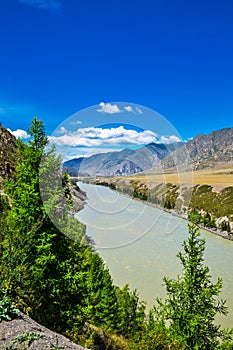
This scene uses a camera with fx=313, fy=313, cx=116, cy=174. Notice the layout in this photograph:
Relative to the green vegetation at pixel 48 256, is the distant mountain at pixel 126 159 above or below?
above

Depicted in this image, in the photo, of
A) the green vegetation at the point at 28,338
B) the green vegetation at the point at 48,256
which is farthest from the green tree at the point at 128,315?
the green vegetation at the point at 28,338

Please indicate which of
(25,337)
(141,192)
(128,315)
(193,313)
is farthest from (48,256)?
(141,192)

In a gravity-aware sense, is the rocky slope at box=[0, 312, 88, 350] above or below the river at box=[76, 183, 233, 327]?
above

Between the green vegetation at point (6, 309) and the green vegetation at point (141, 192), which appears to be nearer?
the green vegetation at point (6, 309)

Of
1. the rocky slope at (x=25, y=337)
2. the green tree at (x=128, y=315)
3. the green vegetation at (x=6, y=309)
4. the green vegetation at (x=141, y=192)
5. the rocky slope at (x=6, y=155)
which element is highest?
the rocky slope at (x=6, y=155)

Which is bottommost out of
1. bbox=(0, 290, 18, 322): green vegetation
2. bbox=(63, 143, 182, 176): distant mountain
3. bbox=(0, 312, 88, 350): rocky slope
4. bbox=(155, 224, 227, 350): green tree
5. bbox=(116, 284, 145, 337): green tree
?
bbox=(116, 284, 145, 337): green tree

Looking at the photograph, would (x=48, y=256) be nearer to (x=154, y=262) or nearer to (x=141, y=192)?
(x=141, y=192)

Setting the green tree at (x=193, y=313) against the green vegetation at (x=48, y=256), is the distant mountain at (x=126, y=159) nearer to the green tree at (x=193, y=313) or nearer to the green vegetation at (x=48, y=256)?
the green vegetation at (x=48, y=256)

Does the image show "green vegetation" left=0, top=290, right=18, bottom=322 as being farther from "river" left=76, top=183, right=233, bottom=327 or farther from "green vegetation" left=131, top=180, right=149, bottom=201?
"river" left=76, top=183, right=233, bottom=327

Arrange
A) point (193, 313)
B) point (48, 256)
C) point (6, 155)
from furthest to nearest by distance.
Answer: point (6, 155)
point (193, 313)
point (48, 256)

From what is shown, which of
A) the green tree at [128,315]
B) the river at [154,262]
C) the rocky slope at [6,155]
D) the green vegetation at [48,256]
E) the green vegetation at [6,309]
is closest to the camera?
the green vegetation at [6,309]

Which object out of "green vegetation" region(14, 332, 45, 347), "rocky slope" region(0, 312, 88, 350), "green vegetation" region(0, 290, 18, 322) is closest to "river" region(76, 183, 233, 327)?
"green vegetation" region(0, 290, 18, 322)

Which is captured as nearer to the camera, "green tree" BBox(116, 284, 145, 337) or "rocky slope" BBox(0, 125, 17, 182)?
"green tree" BBox(116, 284, 145, 337)

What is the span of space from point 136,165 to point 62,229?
391 centimetres
